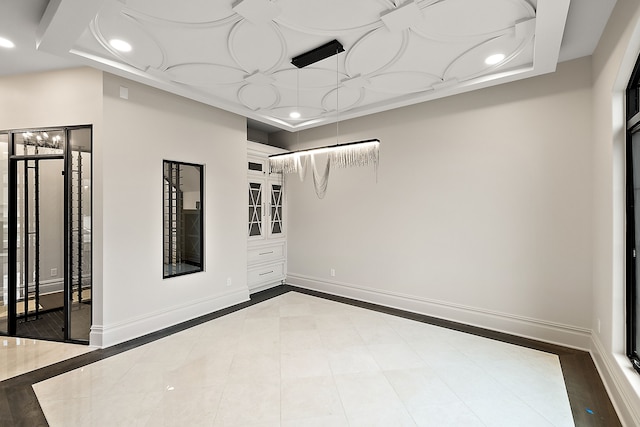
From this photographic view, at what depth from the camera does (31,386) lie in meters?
2.51

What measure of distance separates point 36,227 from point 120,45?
261 cm

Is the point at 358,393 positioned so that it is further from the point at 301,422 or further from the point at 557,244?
the point at 557,244

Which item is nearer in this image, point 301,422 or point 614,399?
point 301,422

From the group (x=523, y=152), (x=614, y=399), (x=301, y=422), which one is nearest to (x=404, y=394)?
(x=301, y=422)

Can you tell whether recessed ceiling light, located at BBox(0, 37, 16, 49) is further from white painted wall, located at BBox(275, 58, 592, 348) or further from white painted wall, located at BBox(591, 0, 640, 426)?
white painted wall, located at BBox(591, 0, 640, 426)

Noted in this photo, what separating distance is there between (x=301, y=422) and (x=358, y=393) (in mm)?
557

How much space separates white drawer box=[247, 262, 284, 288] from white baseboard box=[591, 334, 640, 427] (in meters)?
4.48

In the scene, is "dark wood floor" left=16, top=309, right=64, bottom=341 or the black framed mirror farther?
the black framed mirror

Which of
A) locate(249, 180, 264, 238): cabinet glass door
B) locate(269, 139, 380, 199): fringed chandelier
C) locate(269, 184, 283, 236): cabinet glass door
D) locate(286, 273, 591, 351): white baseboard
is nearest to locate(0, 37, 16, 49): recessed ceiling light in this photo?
locate(269, 139, 380, 199): fringed chandelier

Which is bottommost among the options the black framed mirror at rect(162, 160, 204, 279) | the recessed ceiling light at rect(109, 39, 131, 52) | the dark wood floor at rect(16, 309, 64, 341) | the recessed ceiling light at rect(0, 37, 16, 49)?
the dark wood floor at rect(16, 309, 64, 341)

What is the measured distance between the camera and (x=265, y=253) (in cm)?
550

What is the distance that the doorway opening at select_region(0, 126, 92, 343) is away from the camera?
339 cm

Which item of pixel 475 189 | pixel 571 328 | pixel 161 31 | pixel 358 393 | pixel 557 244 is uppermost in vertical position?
pixel 161 31

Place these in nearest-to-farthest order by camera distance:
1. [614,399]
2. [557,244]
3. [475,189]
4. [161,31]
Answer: [614,399] < [161,31] < [557,244] < [475,189]
